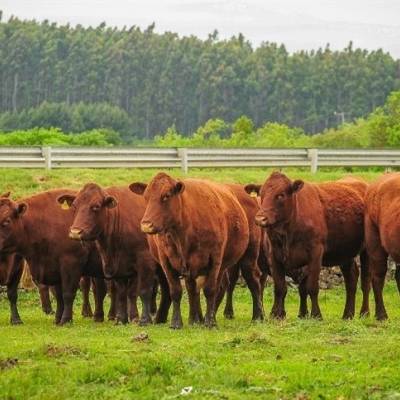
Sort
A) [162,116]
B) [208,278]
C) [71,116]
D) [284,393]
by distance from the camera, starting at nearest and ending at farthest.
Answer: [284,393] < [208,278] < [71,116] < [162,116]

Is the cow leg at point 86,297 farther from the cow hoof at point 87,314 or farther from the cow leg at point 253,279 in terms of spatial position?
the cow leg at point 253,279

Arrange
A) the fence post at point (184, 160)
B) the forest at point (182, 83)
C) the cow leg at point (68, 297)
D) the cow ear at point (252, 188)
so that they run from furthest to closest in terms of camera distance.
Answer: the forest at point (182, 83) < the fence post at point (184, 160) < the cow ear at point (252, 188) < the cow leg at point (68, 297)

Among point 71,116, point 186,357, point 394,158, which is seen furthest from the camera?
point 71,116

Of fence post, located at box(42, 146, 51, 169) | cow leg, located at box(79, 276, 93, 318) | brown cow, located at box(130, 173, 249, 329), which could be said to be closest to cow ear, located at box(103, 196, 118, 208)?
brown cow, located at box(130, 173, 249, 329)

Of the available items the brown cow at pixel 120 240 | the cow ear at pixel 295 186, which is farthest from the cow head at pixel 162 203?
the cow ear at pixel 295 186

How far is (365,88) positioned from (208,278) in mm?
145461

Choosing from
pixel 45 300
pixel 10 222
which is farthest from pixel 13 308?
pixel 45 300

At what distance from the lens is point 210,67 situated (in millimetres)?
164000

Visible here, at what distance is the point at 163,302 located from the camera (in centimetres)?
2147

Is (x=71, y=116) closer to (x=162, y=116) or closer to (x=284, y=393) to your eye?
(x=162, y=116)

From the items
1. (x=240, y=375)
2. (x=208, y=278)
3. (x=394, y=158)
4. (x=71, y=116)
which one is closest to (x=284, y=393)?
(x=240, y=375)

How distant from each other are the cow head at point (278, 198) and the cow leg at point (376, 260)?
1548mm

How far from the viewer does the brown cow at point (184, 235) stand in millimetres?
19422

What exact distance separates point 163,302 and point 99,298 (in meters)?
1.35
